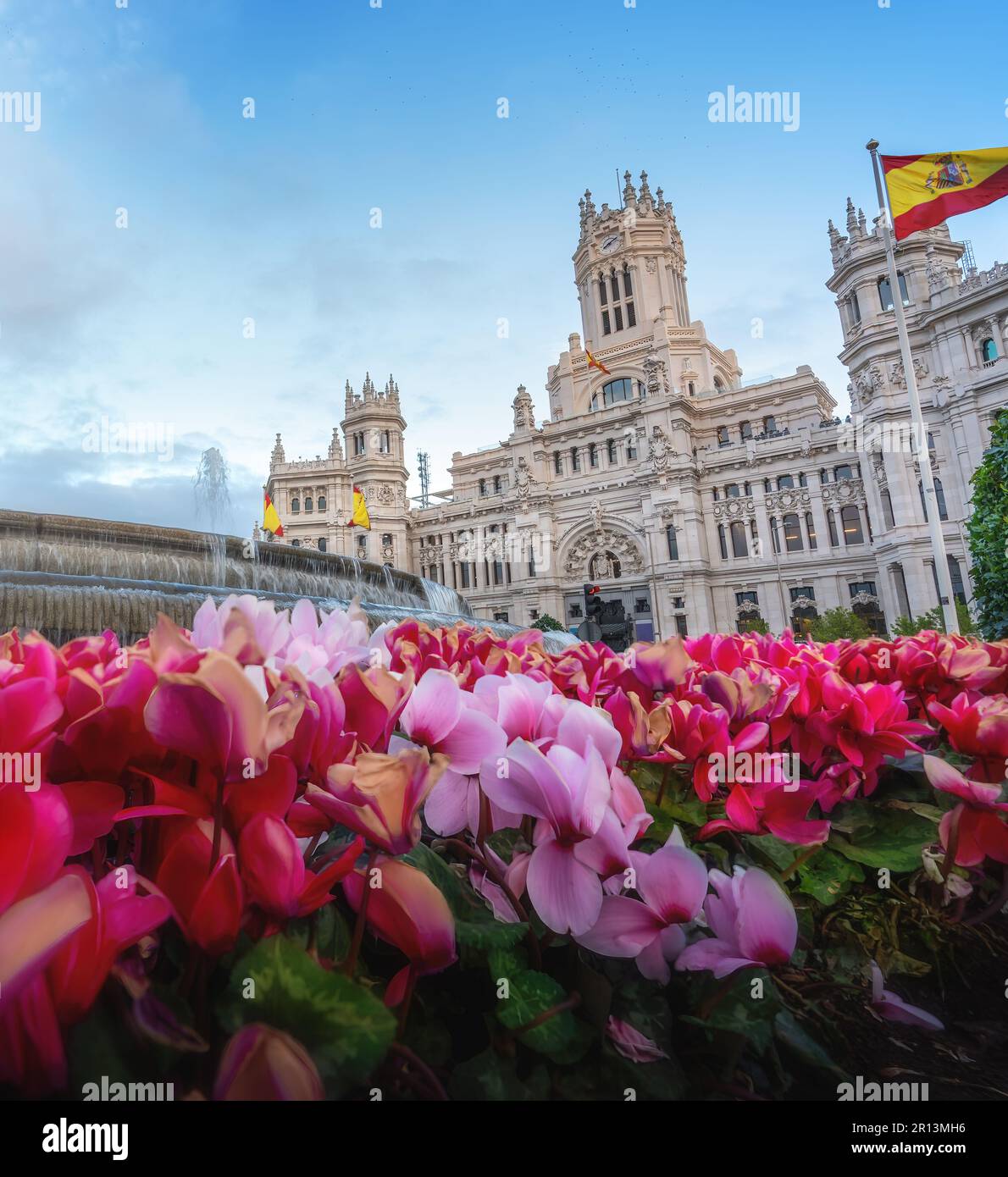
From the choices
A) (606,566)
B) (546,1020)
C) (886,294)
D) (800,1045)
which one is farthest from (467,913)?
(886,294)

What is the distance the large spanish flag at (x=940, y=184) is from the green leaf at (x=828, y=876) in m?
19.3

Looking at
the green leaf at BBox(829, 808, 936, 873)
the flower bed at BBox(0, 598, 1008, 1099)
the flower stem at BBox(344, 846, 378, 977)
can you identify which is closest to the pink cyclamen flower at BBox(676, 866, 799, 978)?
the flower bed at BBox(0, 598, 1008, 1099)

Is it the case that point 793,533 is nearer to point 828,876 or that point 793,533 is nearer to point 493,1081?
point 828,876

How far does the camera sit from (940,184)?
15570 mm

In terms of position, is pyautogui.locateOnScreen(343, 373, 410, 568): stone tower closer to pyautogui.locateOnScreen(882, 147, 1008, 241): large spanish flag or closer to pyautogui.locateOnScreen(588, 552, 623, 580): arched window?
pyautogui.locateOnScreen(588, 552, 623, 580): arched window

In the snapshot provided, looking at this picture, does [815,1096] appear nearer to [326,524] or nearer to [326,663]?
[326,663]

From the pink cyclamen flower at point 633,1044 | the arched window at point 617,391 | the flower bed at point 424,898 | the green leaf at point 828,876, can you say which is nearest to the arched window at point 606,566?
the arched window at point 617,391

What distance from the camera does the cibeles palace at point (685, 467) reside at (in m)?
35.8

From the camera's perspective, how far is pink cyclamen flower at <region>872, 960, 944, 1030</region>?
953mm

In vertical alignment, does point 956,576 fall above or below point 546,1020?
above

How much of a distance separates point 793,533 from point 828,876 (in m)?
46.1
